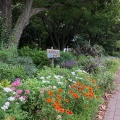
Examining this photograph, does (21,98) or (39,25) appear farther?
(39,25)

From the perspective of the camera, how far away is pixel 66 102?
3.71 m

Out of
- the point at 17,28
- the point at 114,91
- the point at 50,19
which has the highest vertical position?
the point at 50,19

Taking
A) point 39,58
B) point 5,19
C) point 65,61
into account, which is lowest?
point 65,61

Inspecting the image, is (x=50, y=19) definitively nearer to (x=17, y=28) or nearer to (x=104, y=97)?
(x=17, y=28)

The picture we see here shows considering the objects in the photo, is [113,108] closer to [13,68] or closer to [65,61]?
[13,68]

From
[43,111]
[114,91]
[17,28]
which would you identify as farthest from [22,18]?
[43,111]

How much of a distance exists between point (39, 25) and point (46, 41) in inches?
87.7

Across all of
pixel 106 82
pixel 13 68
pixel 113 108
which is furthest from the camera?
pixel 106 82

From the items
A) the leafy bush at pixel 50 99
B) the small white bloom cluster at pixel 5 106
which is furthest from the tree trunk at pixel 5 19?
the small white bloom cluster at pixel 5 106

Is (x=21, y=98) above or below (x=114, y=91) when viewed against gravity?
above

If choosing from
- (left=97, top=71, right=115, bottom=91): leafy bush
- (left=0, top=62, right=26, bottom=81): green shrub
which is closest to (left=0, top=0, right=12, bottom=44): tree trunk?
(left=0, top=62, right=26, bottom=81): green shrub

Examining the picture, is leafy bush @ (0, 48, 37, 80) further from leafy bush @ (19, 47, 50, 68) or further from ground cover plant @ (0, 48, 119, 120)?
leafy bush @ (19, 47, 50, 68)

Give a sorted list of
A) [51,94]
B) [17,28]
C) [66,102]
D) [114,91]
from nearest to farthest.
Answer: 1. [51,94]
2. [66,102]
3. [114,91]
4. [17,28]

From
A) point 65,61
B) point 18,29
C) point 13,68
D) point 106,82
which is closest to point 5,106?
point 13,68
